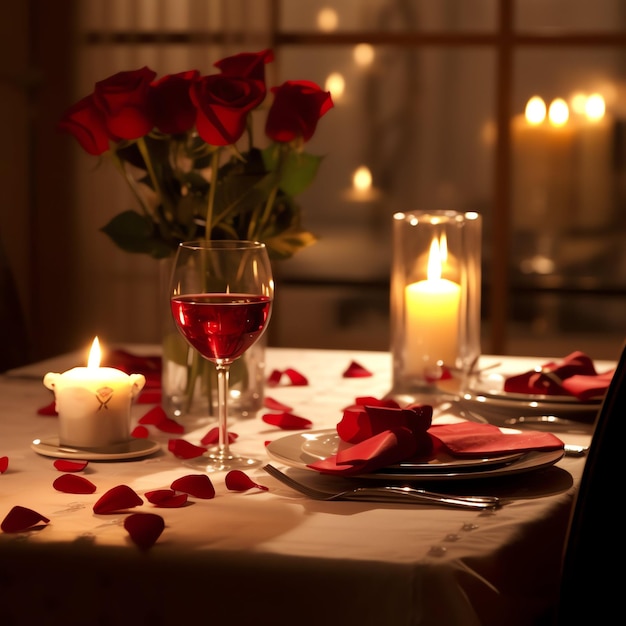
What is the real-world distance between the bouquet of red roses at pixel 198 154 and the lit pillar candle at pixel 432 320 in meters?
0.17

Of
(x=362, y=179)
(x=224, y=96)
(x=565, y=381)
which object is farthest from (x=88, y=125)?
(x=362, y=179)

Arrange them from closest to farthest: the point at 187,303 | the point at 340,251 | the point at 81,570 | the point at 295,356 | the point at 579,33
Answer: the point at 81,570, the point at 187,303, the point at 295,356, the point at 579,33, the point at 340,251

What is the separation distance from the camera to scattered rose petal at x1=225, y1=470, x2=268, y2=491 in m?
0.95

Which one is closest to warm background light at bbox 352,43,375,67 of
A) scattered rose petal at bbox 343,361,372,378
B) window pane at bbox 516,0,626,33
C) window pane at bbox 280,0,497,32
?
window pane at bbox 280,0,497,32

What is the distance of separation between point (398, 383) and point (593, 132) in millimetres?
3009

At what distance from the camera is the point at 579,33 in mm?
4098

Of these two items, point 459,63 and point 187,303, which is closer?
point 187,303

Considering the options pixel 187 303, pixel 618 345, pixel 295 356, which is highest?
pixel 187 303

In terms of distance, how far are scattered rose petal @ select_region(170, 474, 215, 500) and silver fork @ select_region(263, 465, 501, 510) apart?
0.25ft

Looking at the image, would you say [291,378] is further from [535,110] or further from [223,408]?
[535,110]

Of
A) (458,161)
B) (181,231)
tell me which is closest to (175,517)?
(181,231)

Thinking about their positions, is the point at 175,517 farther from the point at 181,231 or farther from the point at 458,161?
the point at 458,161

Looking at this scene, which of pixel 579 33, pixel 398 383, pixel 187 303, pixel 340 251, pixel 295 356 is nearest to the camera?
pixel 187 303

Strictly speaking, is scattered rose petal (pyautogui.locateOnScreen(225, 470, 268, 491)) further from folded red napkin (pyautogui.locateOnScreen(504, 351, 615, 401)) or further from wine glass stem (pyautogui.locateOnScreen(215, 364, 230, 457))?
folded red napkin (pyautogui.locateOnScreen(504, 351, 615, 401))
